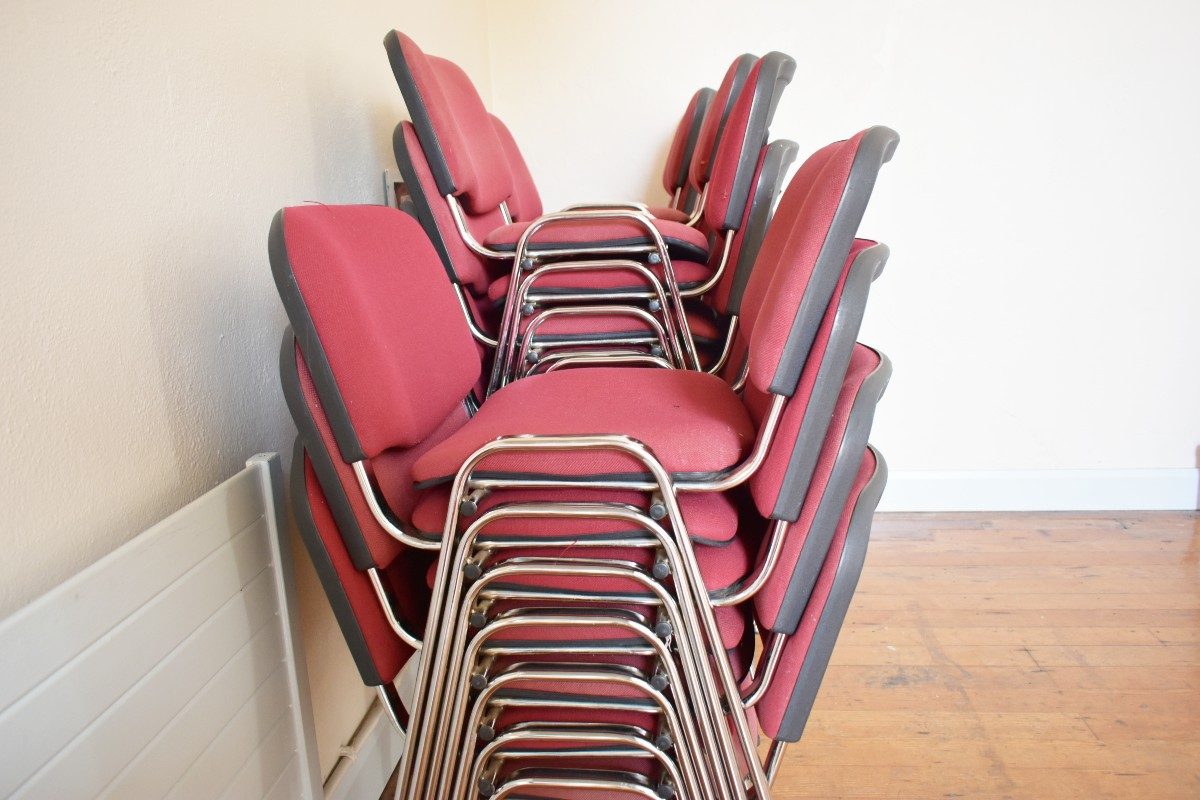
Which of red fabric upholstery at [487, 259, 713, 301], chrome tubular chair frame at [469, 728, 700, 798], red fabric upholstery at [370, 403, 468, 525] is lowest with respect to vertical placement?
chrome tubular chair frame at [469, 728, 700, 798]

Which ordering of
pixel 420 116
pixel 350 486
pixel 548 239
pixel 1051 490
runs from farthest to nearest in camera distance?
pixel 1051 490
pixel 548 239
pixel 420 116
pixel 350 486

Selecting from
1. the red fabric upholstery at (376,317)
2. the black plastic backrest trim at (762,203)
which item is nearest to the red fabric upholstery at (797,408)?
the red fabric upholstery at (376,317)

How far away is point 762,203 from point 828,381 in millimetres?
729

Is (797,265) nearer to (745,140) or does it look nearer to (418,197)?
(745,140)

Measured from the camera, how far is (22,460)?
2.22 feet

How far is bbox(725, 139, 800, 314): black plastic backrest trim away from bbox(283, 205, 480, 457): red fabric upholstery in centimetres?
60

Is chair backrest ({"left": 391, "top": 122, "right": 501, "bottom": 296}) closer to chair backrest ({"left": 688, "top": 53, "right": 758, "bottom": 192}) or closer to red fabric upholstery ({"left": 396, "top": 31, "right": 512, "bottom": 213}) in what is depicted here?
red fabric upholstery ({"left": 396, "top": 31, "right": 512, "bottom": 213})

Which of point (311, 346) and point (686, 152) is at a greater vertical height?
point (686, 152)

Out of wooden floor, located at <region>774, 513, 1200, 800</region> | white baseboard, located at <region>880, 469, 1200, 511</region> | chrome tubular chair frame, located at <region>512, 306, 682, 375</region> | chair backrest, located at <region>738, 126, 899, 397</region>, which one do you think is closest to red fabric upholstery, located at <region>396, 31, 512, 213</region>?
chrome tubular chair frame, located at <region>512, 306, 682, 375</region>

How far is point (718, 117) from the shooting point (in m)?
1.68

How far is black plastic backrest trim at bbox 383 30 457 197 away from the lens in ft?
4.24

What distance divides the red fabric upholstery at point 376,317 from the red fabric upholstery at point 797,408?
1.39ft

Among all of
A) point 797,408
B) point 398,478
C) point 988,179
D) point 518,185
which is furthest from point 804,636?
point 988,179

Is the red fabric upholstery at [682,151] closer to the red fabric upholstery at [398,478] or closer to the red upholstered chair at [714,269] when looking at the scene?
the red upholstered chair at [714,269]
